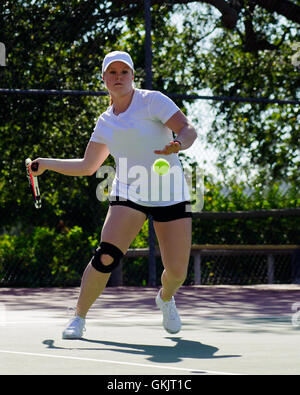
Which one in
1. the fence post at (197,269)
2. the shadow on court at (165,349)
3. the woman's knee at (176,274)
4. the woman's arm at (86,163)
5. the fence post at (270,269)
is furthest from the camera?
the fence post at (270,269)

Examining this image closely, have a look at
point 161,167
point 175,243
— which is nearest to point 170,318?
point 175,243

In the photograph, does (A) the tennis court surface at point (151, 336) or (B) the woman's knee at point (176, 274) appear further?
(B) the woman's knee at point (176, 274)

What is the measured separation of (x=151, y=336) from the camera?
240 inches

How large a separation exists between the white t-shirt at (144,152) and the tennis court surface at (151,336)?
3.03ft

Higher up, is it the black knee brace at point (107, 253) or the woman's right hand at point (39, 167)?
the woman's right hand at point (39, 167)

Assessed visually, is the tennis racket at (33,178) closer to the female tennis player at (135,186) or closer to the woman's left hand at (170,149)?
the female tennis player at (135,186)

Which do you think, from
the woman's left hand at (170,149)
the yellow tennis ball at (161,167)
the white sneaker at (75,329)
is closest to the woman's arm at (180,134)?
the woman's left hand at (170,149)

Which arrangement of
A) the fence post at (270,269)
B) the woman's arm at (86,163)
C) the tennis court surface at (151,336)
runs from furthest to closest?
the fence post at (270,269)
the woman's arm at (86,163)
the tennis court surface at (151,336)

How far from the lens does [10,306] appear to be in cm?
880

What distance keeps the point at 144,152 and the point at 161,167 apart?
172 mm

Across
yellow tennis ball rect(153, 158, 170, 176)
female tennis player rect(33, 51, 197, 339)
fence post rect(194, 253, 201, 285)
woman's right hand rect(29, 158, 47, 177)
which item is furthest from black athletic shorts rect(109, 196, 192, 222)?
fence post rect(194, 253, 201, 285)

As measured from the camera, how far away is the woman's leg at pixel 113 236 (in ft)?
18.7

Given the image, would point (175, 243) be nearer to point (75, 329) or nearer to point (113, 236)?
point (113, 236)

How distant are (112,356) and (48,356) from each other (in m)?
0.34
